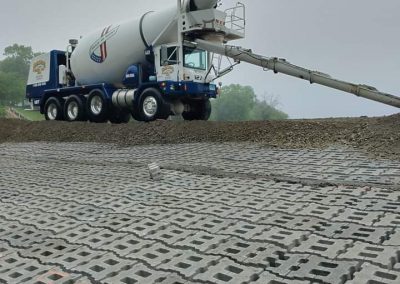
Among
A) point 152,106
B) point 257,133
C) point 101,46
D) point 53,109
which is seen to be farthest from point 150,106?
point 53,109

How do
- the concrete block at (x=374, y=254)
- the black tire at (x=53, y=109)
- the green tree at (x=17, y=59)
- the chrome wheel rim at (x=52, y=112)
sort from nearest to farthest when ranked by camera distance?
the concrete block at (x=374, y=254) → the black tire at (x=53, y=109) → the chrome wheel rim at (x=52, y=112) → the green tree at (x=17, y=59)

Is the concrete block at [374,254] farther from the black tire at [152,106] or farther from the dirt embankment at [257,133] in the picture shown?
the black tire at [152,106]

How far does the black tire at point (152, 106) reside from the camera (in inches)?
492

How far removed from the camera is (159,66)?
12.7 meters

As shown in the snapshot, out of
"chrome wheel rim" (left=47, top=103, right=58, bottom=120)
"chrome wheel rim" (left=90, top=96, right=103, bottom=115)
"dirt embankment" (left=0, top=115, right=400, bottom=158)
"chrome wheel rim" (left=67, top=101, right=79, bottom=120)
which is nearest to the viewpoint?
"dirt embankment" (left=0, top=115, right=400, bottom=158)

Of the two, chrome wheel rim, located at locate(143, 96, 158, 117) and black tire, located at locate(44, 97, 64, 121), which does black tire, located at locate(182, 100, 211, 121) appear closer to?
chrome wheel rim, located at locate(143, 96, 158, 117)

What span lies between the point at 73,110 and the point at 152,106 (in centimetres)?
441

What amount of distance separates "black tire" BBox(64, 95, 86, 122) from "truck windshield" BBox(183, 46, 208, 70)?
4947 millimetres

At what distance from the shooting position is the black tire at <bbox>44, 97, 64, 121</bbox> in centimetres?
1622

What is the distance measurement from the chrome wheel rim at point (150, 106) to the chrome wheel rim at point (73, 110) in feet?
12.3

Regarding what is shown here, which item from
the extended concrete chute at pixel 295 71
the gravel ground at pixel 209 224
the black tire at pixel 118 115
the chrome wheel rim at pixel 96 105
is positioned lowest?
the gravel ground at pixel 209 224

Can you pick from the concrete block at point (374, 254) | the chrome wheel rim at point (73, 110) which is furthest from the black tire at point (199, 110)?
the concrete block at point (374, 254)

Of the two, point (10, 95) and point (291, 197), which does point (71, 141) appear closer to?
point (291, 197)

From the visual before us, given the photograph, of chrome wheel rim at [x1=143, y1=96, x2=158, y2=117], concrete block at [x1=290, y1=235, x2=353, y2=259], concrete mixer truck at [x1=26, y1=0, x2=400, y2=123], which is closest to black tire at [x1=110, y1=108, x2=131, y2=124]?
concrete mixer truck at [x1=26, y1=0, x2=400, y2=123]
